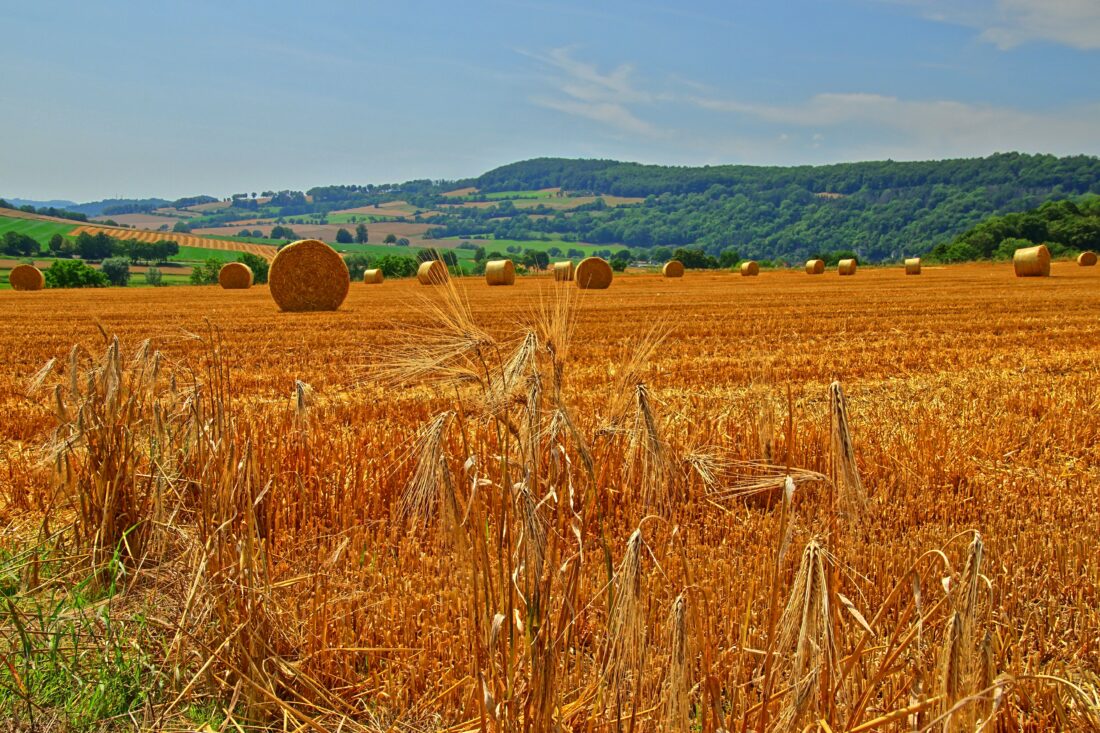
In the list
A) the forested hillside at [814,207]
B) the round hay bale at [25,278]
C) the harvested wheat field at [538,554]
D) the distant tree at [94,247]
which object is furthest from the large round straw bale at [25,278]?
the forested hillside at [814,207]

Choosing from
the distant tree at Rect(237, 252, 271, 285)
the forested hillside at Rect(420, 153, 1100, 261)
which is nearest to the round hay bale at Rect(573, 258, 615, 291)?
the distant tree at Rect(237, 252, 271, 285)

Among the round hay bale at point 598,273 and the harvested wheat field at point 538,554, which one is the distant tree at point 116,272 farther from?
the harvested wheat field at point 538,554

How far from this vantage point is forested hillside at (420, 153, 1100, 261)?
4641 inches

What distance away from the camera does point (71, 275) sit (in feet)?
161

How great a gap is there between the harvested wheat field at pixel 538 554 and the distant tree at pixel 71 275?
151 ft

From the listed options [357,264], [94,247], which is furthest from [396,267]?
[94,247]

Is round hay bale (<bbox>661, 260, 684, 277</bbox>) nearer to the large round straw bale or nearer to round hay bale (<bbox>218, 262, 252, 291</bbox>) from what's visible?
round hay bale (<bbox>218, 262, 252, 291</bbox>)


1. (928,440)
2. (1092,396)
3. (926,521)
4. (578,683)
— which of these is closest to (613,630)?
(578,683)

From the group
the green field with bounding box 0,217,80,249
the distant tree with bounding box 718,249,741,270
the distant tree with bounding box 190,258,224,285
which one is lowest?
the distant tree with bounding box 190,258,224,285

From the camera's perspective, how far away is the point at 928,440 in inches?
245

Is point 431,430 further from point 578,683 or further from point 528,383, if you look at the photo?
point 578,683

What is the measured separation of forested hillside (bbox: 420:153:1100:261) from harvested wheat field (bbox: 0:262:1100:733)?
91.1 meters

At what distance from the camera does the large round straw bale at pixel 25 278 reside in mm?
40656

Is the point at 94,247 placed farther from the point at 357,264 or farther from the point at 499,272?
the point at 499,272
